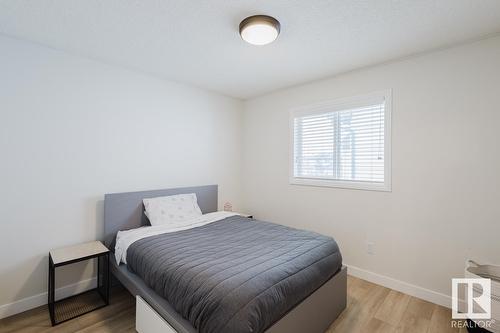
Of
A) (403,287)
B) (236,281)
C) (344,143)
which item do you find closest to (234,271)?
(236,281)

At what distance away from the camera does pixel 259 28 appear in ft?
6.08

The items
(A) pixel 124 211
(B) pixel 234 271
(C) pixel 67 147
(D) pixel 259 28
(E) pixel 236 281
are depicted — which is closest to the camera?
(E) pixel 236 281

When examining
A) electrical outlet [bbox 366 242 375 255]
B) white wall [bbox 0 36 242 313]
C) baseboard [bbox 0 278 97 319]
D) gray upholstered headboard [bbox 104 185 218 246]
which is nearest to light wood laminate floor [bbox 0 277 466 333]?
baseboard [bbox 0 278 97 319]

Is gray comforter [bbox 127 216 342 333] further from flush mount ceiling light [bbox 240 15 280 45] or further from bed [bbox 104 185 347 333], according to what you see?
flush mount ceiling light [bbox 240 15 280 45]

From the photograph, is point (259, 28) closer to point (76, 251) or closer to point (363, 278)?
point (76, 251)

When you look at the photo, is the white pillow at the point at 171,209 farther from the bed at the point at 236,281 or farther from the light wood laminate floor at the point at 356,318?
the light wood laminate floor at the point at 356,318

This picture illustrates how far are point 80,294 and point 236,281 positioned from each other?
6.72 ft

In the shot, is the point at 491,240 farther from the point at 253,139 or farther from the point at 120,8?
the point at 120,8

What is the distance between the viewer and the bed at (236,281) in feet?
4.42

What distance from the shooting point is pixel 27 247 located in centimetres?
217

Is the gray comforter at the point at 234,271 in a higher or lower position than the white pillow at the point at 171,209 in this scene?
lower

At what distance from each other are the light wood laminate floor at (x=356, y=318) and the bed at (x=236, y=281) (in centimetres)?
18

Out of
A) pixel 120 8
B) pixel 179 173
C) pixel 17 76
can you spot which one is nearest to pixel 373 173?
pixel 179 173

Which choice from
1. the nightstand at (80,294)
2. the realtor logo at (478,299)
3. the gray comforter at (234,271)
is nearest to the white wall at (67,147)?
the nightstand at (80,294)
